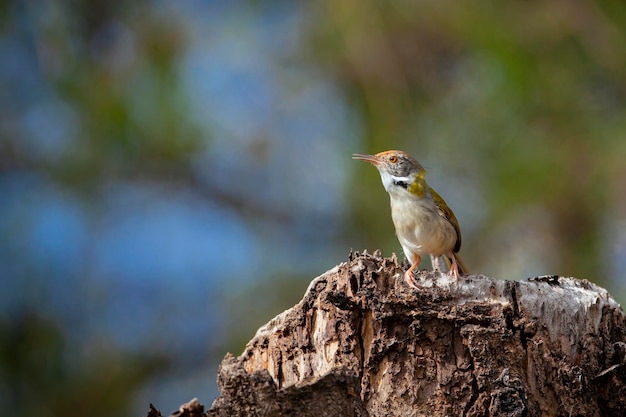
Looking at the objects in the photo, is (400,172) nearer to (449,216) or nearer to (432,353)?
(449,216)

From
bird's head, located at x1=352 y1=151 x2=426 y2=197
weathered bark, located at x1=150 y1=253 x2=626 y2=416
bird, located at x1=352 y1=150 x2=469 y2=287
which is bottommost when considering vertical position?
weathered bark, located at x1=150 y1=253 x2=626 y2=416

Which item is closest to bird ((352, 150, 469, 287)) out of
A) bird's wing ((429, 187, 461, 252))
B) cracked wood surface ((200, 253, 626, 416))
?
bird's wing ((429, 187, 461, 252))

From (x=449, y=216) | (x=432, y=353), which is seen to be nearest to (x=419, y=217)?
(x=449, y=216)

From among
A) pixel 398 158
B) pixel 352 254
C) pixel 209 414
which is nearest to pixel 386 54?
pixel 398 158

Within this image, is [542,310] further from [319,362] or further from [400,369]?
[319,362]

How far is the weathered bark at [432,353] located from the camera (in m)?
3.17

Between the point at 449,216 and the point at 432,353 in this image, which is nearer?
the point at 432,353

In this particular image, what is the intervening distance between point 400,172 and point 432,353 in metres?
2.66

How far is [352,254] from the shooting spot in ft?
12.0

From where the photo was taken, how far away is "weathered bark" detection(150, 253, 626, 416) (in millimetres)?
3168

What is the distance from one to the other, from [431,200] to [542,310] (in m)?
2.20

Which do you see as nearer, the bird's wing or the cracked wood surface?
the cracked wood surface

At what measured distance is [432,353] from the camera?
336cm

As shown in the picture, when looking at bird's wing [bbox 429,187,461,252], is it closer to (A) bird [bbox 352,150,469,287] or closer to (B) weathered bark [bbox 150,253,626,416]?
(A) bird [bbox 352,150,469,287]
